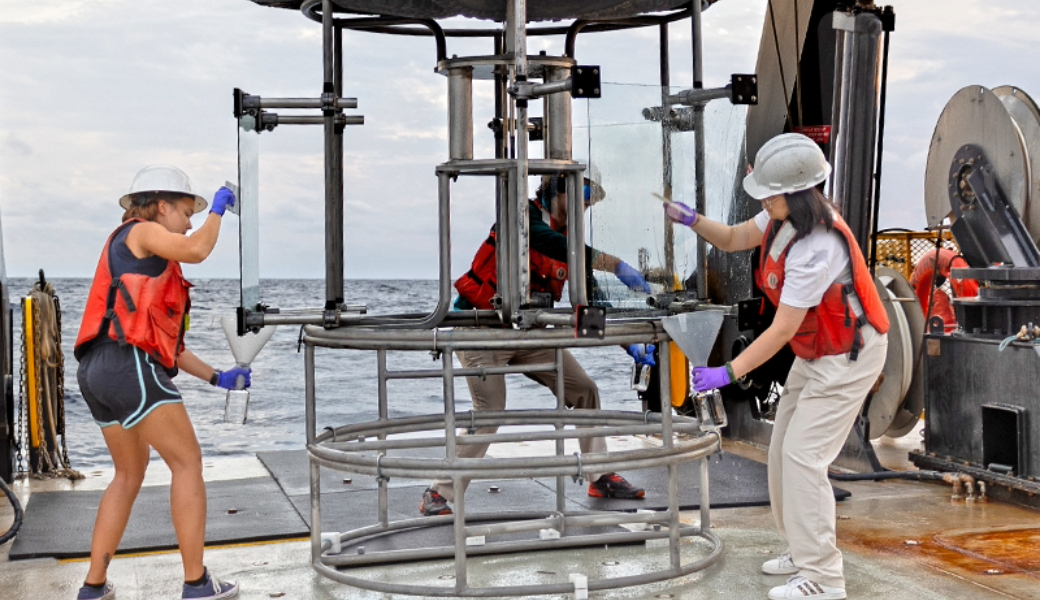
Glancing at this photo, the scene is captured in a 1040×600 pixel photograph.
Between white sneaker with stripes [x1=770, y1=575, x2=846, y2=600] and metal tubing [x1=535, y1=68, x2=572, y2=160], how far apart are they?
6.08ft

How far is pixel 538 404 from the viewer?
1834cm

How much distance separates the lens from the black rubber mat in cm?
554

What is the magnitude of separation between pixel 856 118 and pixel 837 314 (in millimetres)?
3009

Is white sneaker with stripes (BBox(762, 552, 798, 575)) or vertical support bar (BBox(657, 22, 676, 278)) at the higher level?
vertical support bar (BBox(657, 22, 676, 278))

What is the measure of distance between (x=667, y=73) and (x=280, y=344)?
27.9 meters

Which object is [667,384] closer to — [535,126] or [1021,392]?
[535,126]

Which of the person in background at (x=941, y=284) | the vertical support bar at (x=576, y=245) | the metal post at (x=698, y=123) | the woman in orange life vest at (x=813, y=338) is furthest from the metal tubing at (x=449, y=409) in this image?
the person in background at (x=941, y=284)

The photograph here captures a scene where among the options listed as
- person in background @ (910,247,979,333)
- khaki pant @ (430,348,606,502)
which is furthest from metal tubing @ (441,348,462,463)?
person in background @ (910,247,979,333)

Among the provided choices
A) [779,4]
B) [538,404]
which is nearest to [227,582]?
[779,4]

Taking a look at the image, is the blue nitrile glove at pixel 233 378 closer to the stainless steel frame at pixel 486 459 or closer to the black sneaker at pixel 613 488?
the stainless steel frame at pixel 486 459

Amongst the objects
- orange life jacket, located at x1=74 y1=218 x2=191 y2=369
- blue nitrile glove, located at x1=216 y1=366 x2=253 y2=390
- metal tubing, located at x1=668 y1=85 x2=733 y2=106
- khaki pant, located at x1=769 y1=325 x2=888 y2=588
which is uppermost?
metal tubing, located at x1=668 y1=85 x2=733 y2=106

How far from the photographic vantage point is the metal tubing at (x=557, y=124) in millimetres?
4922

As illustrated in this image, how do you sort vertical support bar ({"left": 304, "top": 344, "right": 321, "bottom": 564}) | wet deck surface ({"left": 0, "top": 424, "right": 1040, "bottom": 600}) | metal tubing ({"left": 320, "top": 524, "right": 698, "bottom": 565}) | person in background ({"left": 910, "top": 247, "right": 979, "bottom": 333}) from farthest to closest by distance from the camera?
person in background ({"left": 910, "top": 247, "right": 979, "bottom": 333}), metal tubing ({"left": 320, "top": 524, "right": 698, "bottom": 565}), vertical support bar ({"left": 304, "top": 344, "right": 321, "bottom": 564}), wet deck surface ({"left": 0, "top": 424, "right": 1040, "bottom": 600})

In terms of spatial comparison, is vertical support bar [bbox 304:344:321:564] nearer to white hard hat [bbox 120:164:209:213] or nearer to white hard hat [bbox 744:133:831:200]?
white hard hat [bbox 120:164:209:213]
